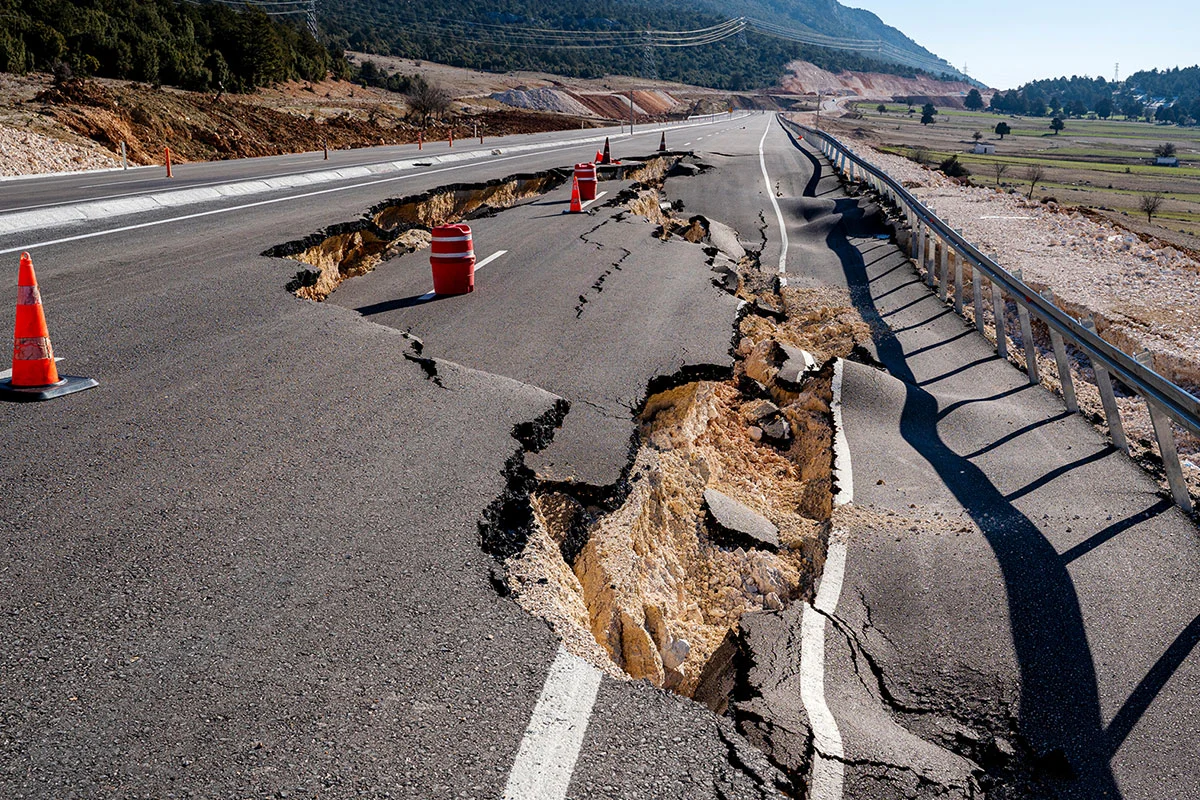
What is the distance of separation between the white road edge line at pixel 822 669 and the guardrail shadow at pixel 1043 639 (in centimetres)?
83

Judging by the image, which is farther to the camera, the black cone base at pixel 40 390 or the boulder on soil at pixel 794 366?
the boulder on soil at pixel 794 366

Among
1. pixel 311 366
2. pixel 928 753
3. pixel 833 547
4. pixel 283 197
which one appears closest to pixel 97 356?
pixel 311 366

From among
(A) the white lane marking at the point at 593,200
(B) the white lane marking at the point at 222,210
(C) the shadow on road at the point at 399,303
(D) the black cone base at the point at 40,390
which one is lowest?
(A) the white lane marking at the point at 593,200

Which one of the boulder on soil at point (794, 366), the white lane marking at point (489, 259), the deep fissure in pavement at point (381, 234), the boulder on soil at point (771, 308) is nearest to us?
the boulder on soil at point (794, 366)

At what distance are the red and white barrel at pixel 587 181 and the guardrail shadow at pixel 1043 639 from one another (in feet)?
37.1

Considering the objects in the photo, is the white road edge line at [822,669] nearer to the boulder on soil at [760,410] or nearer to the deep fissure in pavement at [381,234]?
the boulder on soil at [760,410]

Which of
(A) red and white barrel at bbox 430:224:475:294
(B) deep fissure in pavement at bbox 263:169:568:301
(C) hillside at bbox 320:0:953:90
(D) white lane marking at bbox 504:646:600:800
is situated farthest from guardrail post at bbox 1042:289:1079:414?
(C) hillside at bbox 320:0:953:90

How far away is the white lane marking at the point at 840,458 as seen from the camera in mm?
A: 6344

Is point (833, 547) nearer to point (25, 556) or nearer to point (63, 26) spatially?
point (25, 556)

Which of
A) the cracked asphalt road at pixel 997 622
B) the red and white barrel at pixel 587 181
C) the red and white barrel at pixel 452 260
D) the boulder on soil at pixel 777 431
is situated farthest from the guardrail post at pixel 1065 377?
the red and white barrel at pixel 587 181

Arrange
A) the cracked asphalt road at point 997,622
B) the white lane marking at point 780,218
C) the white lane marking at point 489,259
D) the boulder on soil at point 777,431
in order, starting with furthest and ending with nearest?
1. the white lane marking at point 780,218
2. the white lane marking at point 489,259
3. the boulder on soil at point 777,431
4. the cracked asphalt road at point 997,622

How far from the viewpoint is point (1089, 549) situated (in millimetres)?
5395

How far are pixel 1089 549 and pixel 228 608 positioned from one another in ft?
16.0

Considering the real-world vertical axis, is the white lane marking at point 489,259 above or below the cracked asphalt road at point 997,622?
above
